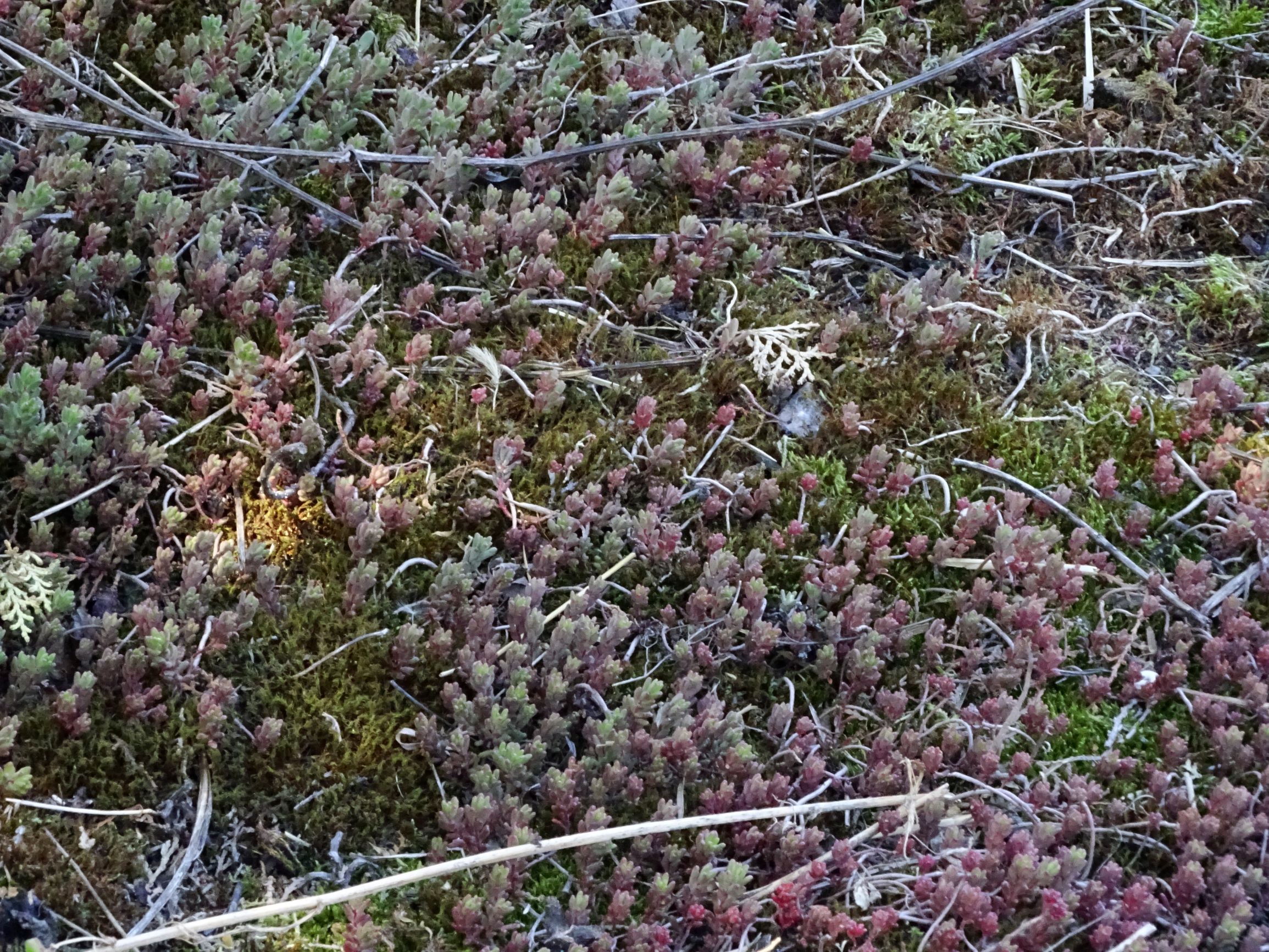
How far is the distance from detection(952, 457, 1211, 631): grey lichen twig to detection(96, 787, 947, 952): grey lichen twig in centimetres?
129

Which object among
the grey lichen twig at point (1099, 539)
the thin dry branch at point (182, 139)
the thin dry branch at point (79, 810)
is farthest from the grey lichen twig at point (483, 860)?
the thin dry branch at point (182, 139)

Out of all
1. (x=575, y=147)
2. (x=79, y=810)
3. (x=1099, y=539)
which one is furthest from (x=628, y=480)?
(x=79, y=810)

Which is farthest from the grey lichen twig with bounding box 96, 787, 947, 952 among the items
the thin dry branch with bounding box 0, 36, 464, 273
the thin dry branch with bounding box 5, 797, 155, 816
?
the thin dry branch with bounding box 0, 36, 464, 273

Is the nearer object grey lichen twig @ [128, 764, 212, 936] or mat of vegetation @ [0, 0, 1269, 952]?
grey lichen twig @ [128, 764, 212, 936]

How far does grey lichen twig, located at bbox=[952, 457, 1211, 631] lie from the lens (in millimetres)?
4203

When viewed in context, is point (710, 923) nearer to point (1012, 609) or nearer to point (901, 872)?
point (901, 872)

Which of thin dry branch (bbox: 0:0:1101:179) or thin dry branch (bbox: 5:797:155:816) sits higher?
thin dry branch (bbox: 0:0:1101:179)

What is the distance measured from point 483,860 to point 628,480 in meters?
1.58

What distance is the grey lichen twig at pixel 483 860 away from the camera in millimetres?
3120

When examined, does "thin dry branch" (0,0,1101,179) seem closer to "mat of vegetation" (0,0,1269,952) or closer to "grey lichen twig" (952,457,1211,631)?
"mat of vegetation" (0,0,1269,952)

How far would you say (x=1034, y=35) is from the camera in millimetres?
5770

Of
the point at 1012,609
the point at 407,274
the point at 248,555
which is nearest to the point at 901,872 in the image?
the point at 1012,609

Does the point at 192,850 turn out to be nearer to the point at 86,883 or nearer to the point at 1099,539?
the point at 86,883

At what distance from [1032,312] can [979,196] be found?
0.73 metres
